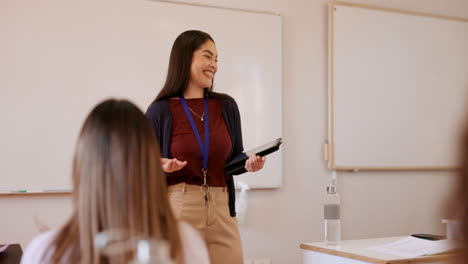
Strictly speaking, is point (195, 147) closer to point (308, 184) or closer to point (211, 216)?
point (211, 216)

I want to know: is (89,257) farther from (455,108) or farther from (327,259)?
(455,108)

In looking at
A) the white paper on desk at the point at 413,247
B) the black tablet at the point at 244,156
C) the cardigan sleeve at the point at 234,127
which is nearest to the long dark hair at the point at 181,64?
the cardigan sleeve at the point at 234,127

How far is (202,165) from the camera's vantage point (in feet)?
7.26

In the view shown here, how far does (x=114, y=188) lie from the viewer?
3.12 ft

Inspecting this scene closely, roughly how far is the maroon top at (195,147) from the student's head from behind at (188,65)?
0.06 metres

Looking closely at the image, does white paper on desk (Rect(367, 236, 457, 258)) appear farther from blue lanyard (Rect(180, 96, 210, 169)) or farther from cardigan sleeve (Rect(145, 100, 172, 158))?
cardigan sleeve (Rect(145, 100, 172, 158))

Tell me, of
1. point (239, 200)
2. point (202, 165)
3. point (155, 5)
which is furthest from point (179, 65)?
point (239, 200)

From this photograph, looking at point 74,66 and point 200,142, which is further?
point 74,66

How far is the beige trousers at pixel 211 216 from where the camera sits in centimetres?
216

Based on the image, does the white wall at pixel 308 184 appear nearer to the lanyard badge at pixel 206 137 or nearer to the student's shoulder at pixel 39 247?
the lanyard badge at pixel 206 137

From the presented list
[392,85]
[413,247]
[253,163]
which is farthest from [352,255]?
[392,85]

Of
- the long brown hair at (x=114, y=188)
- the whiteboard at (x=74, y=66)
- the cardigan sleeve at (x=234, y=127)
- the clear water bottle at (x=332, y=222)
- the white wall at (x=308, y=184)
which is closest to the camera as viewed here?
the long brown hair at (x=114, y=188)

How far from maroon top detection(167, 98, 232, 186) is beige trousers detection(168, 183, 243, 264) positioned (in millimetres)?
36

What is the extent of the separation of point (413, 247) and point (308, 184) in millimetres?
1615
